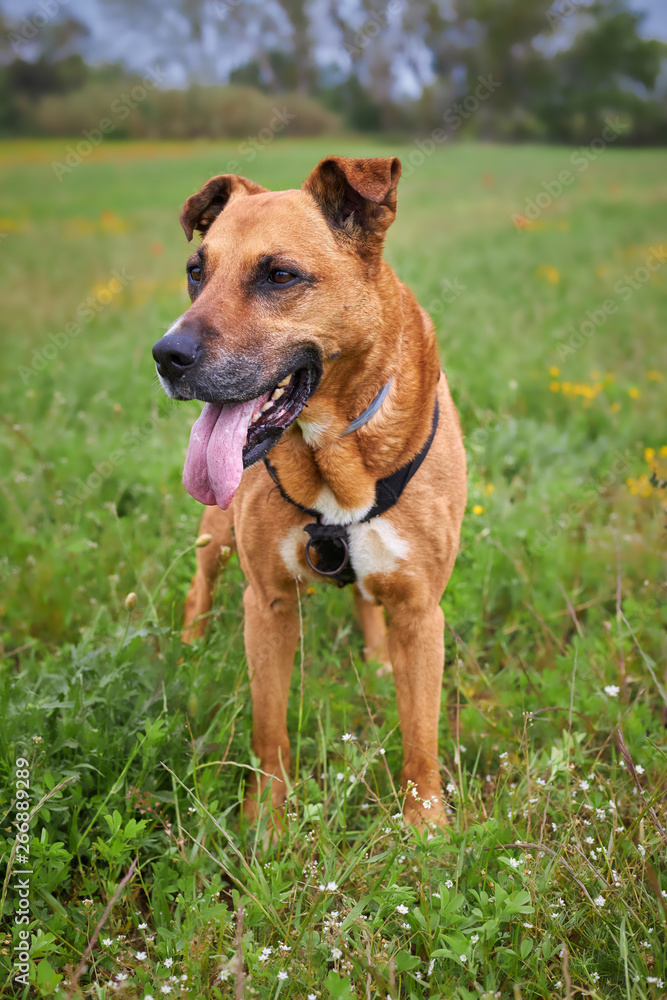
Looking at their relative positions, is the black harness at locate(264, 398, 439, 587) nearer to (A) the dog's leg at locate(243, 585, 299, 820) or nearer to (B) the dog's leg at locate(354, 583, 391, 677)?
(A) the dog's leg at locate(243, 585, 299, 820)

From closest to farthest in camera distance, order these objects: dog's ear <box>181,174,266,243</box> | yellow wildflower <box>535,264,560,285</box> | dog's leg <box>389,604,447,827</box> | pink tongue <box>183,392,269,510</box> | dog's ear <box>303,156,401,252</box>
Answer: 1. pink tongue <box>183,392,269,510</box>
2. dog's ear <box>303,156,401,252</box>
3. dog's leg <box>389,604,447,827</box>
4. dog's ear <box>181,174,266,243</box>
5. yellow wildflower <box>535,264,560,285</box>

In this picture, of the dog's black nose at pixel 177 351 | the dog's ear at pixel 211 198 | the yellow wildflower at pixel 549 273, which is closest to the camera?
the dog's black nose at pixel 177 351

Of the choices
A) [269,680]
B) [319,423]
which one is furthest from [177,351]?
[269,680]

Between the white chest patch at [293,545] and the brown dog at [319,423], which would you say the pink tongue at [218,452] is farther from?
the white chest patch at [293,545]

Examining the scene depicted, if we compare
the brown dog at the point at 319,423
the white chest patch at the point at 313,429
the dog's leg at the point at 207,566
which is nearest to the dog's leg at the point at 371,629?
the dog's leg at the point at 207,566

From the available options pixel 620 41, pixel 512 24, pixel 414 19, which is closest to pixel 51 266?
pixel 414 19

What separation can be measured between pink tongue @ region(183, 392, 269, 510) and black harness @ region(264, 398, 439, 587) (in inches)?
12.8

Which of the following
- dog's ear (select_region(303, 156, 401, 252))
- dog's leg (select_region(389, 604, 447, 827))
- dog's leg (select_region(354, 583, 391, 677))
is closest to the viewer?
dog's ear (select_region(303, 156, 401, 252))

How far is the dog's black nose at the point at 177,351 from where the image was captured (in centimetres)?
212

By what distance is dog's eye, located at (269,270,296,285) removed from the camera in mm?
2301

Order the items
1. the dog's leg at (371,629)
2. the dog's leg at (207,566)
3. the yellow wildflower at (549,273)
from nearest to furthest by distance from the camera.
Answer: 1. the dog's leg at (207,566)
2. the dog's leg at (371,629)
3. the yellow wildflower at (549,273)

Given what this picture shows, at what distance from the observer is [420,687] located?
2.67m

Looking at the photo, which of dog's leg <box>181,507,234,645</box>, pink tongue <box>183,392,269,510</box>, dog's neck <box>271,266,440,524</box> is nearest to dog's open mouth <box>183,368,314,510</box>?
pink tongue <box>183,392,269,510</box>

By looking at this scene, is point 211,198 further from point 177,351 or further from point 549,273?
point 549,273
